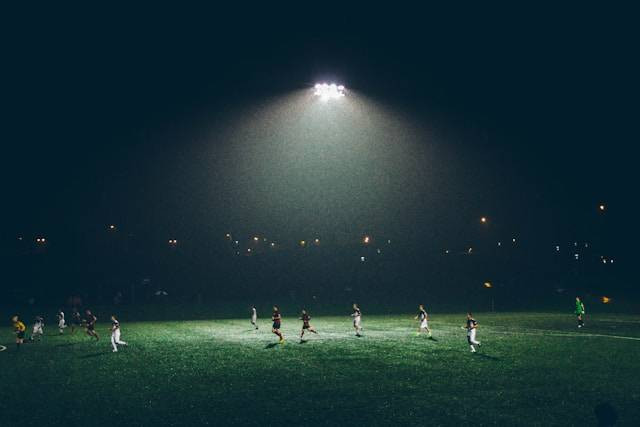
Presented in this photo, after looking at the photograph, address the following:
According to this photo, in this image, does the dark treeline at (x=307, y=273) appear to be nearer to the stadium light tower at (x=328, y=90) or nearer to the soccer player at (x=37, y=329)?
the soccer player at (x=37, y=329)

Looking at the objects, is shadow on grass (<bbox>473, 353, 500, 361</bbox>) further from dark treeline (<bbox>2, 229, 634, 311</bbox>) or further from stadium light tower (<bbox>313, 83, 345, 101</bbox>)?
dark treeline (<bbox>2, 229, 634, 311</bbox>)

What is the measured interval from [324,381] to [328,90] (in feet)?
100

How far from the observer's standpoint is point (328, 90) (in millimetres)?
45656

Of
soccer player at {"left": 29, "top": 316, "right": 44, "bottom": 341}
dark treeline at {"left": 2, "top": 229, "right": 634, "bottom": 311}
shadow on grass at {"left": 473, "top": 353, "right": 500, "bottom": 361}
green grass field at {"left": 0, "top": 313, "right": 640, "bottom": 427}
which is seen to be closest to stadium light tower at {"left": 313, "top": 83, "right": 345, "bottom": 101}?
green grass field at {"left": 0, "top": 313, "right": 640, "bottom": 427}

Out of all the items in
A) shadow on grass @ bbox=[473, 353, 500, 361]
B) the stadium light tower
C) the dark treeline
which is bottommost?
shadow on grass @ bbox=[473, 353, 500, 361]

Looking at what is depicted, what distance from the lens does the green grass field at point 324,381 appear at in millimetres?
15789

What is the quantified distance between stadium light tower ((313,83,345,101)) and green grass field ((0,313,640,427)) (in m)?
21.5

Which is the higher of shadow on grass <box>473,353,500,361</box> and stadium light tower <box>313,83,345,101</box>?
stadium light tower <box>313,83,345,101</box>

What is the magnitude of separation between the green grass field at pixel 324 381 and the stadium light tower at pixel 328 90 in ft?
70.6

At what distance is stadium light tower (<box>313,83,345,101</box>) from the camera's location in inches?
1791

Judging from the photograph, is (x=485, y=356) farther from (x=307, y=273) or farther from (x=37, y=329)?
(x=307, y=273)

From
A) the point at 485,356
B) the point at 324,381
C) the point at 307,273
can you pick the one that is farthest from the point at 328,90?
the point at 307,273

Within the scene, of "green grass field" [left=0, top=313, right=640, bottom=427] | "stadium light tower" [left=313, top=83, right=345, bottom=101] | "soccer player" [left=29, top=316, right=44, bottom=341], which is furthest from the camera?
"stadium light tower" [left=313, top=83, right=345, bottom=101]

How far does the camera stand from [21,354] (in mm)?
29016
